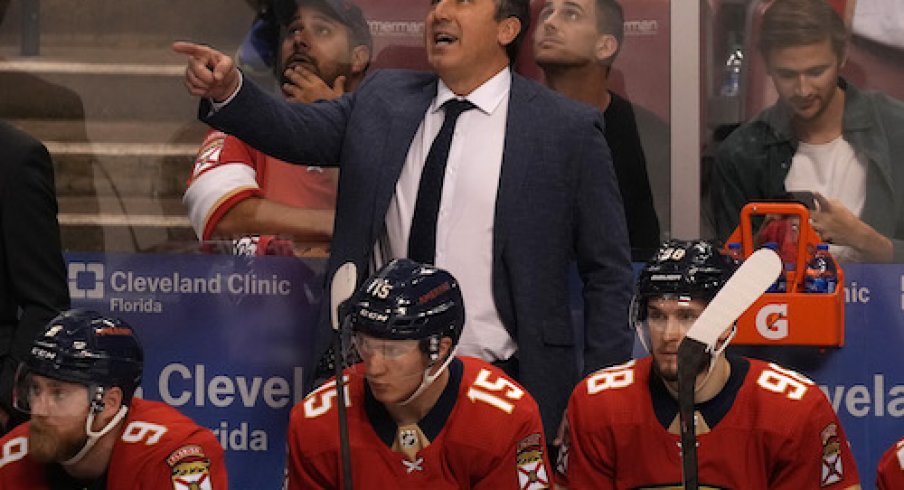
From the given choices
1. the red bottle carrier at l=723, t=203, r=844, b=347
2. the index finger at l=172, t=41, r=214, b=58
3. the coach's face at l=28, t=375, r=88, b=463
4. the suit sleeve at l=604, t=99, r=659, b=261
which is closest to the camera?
the coach's face at l=28, t=375, r=88, b=463

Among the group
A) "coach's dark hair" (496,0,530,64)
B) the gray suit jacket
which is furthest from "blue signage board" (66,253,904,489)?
"coach's dark hair" (496,0,530,64)

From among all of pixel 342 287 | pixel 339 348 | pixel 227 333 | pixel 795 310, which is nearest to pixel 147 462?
pixel 339 348

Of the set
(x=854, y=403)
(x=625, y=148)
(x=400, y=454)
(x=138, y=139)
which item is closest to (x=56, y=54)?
(x=138, y=139)

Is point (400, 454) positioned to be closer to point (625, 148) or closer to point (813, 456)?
point (813, 456)

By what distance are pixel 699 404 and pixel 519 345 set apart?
0.77 m

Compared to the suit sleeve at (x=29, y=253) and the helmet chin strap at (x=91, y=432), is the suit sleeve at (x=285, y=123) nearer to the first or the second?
the suit sleeve at (x=29, y=253)

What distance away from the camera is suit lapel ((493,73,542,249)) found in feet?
18.6

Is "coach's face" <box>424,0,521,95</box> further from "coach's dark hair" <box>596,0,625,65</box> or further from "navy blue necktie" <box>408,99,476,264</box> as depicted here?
"coach's dark hair" <box>596,0,625,65</box>

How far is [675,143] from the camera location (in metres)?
6.23

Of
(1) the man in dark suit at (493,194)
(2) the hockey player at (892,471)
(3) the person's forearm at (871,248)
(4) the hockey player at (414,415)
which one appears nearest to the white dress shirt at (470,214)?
(1) the man in dark suit at (493,194)

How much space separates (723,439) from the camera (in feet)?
16.2

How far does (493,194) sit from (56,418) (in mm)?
1453

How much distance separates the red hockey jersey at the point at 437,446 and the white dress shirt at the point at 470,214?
0.70m

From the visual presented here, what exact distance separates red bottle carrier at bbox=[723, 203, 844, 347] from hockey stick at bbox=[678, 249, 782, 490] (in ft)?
5.65
